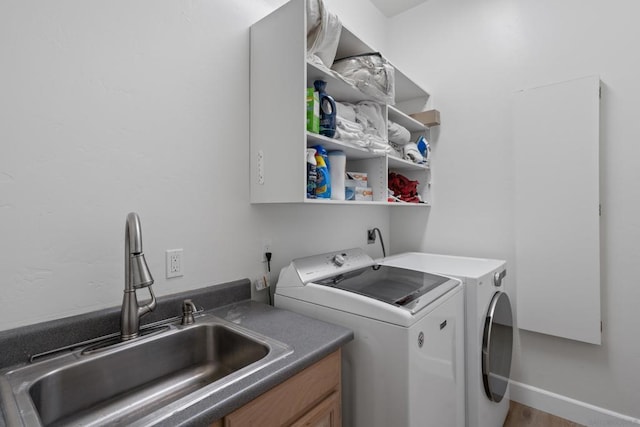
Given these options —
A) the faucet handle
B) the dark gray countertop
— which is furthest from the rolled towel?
the faucet handle

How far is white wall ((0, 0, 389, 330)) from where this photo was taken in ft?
3.04

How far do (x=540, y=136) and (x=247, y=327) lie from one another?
2126 millimetres

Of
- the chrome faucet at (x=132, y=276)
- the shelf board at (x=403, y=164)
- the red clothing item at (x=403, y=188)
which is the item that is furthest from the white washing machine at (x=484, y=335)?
the chrome faucet at (x=132, y=276)

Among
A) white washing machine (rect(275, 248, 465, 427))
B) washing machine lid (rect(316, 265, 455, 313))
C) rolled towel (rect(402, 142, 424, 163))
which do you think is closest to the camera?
white washing machine (rect(275, 248, 465, 427))

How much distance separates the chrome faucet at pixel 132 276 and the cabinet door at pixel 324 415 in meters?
0.64

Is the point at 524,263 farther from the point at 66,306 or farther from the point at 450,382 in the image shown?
the point at 66,306

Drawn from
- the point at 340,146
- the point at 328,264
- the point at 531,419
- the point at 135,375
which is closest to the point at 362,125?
the point at 340,146

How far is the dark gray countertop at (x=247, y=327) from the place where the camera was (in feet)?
2.36

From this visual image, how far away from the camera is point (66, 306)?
1012 mm

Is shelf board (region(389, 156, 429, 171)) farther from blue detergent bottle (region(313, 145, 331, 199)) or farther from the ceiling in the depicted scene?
the ceiling

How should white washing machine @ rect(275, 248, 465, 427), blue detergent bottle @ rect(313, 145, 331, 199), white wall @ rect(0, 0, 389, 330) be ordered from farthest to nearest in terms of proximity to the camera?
blue detergent bottle @ rect(313, 145, 331, 199) < white washing machine @ rect(275, 248, 465, 427) < white wall @ rect(0, 0, 389, 330)

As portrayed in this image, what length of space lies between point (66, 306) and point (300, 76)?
1221 millimetres

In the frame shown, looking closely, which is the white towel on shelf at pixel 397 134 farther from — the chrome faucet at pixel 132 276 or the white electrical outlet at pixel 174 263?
the chrome faucet at pixel 132 276

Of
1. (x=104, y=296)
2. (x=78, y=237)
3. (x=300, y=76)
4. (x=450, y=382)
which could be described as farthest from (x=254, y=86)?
(x=450, y=382)
